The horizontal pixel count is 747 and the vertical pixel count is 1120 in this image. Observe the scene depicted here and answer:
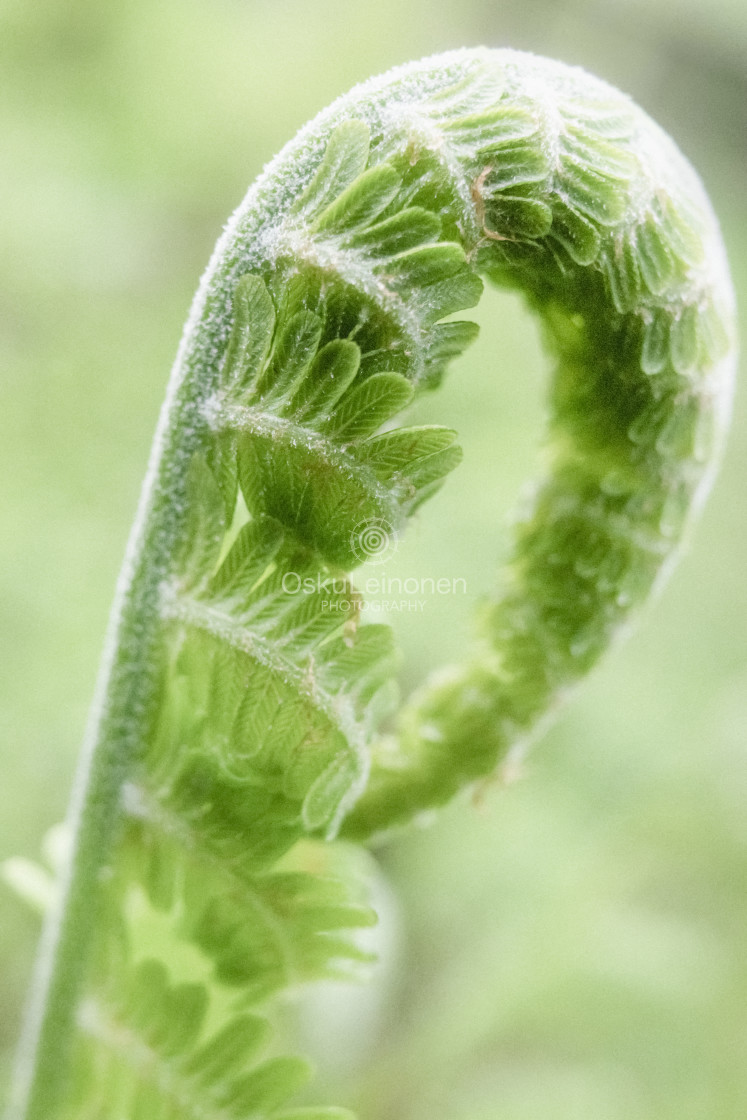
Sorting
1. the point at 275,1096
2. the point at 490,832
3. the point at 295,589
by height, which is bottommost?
the point at 275,1096

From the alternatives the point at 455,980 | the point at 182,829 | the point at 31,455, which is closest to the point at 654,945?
the point at 455,980

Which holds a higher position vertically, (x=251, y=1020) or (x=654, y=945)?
(x=654, y=945)

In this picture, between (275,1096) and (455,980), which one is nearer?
(275,1096)

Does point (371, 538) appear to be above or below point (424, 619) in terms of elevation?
below

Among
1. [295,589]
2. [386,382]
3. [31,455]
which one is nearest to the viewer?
[386,382]

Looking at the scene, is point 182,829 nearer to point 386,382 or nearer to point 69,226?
point 386,382
